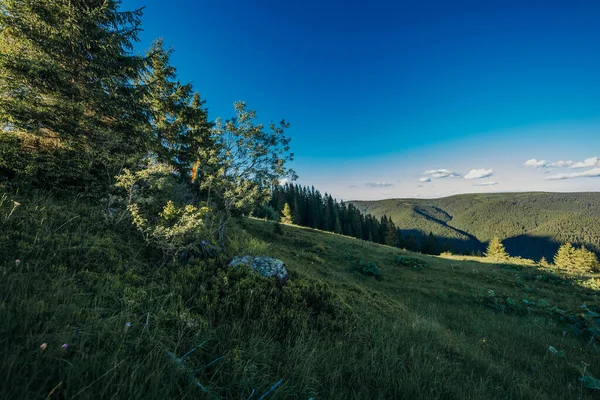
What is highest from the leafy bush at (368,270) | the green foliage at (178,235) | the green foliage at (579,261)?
the green foliage at (178,235)

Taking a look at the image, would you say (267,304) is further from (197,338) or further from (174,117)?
(174,117)

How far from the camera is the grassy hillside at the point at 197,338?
1.67 metres

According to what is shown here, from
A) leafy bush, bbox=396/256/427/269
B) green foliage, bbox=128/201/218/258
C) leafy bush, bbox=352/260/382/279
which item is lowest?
leafy bush, bbox=396/256/427/269

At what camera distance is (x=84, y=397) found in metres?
1.42

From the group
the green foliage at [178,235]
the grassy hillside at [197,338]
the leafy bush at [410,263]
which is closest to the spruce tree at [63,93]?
the grassy hillside at [197,338]

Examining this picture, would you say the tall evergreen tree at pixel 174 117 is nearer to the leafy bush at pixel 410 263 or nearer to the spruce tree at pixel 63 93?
the spruce tree at pixel 63 93

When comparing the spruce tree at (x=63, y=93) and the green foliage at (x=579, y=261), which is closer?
the spruce tree at (x=63, y=93)

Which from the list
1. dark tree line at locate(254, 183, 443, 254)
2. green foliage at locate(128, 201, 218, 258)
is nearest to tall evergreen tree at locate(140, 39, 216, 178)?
green foliage at locate(128, 201, 218, 258)

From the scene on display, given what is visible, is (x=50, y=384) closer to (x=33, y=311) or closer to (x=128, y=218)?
(x=33, y=311)

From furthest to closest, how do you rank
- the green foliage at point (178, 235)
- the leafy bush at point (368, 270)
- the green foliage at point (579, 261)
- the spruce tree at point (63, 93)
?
the green foliage at point (579, 261)
the leafy bush at point (368, 270)
the spruce tree at point (63, 93)
the green foliage at point (178, 235)

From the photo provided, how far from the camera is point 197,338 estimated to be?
2.61 meters

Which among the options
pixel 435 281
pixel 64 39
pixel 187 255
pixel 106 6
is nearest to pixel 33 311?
pixel 187 255

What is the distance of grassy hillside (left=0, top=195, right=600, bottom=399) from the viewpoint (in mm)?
1673

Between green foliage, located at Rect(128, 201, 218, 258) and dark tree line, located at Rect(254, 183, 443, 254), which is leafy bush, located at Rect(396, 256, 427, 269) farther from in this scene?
dark tree line, located at Rect(254, 183, 443, 254)
